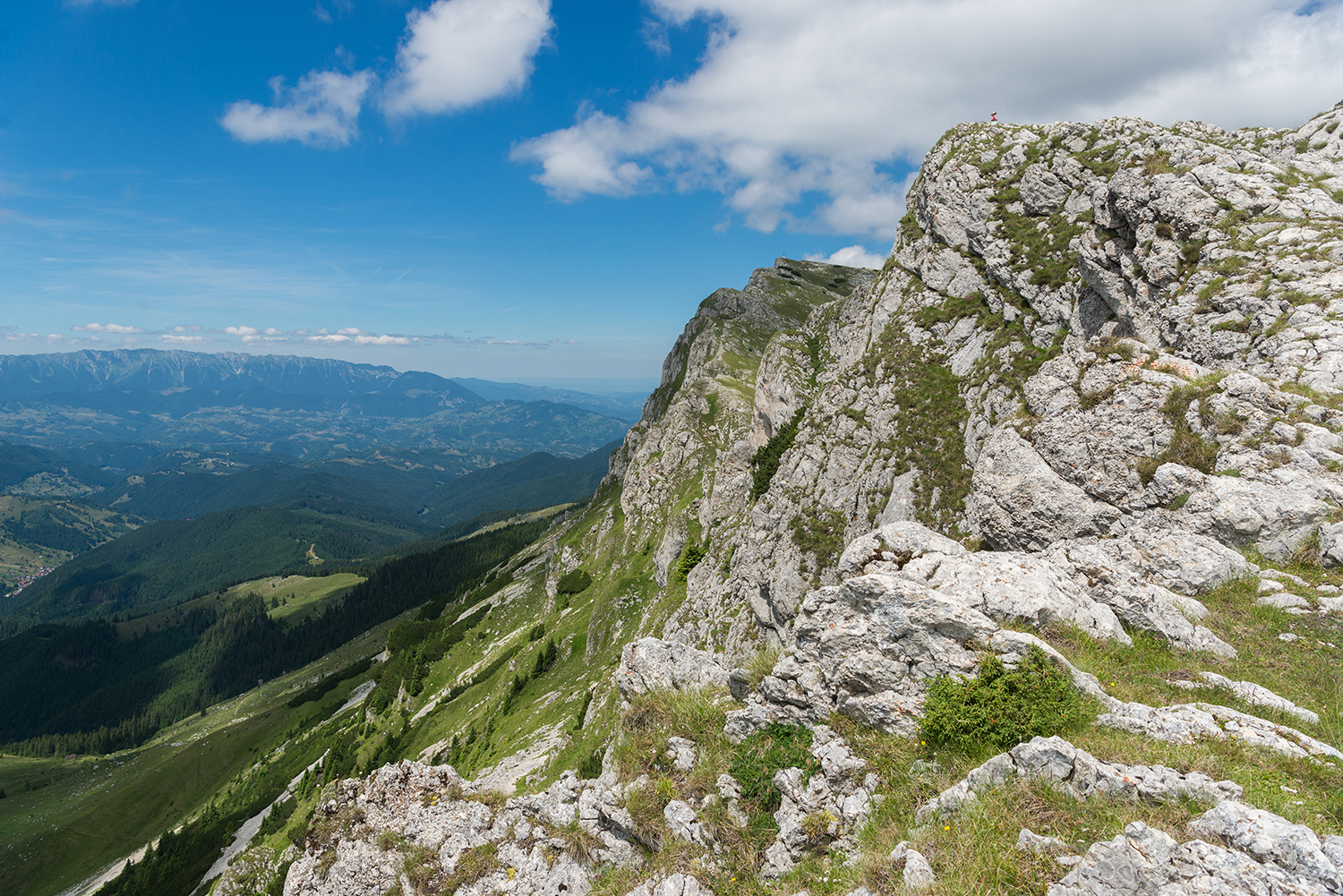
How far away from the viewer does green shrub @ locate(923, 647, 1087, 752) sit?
8742 mm

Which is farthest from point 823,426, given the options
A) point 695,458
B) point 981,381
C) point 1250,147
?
point 695,458

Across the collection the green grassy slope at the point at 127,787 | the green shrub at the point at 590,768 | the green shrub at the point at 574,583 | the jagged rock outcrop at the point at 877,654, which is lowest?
the green grassy slope at the point at 127,787

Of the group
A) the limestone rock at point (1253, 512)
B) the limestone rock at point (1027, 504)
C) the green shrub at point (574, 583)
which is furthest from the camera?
the green shrub at point (574, 583)

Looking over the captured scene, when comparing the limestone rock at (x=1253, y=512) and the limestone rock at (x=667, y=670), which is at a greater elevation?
the limestone rock at (x=1253, y=512)

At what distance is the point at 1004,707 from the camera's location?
8.93m

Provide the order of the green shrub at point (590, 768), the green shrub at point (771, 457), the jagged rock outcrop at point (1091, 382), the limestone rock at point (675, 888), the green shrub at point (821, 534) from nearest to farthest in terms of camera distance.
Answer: the limestone rock at point (675, 888)
the jagged rock outcrop at point (1091, 382)
the green shrub at point (590, 768)
the green shrub at point (821, 534)
the green shrub at point (771, 457)

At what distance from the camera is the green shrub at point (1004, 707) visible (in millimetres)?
8742

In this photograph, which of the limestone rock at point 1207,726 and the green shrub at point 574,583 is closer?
the limestone rock at point 1207,726

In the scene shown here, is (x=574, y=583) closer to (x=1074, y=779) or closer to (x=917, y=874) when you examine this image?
(x=917, y=874)

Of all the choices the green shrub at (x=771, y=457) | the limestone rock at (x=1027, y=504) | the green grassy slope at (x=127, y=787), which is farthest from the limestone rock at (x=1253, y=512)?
the green grassy slope at (x=127, y=787)

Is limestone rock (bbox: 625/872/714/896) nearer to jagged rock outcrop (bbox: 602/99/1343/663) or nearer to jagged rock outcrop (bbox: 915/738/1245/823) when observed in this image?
jagged rock outcrop (bbox: 915/738/1245/823)

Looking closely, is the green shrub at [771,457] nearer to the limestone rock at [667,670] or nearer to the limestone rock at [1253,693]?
the limestone rock at [667,670]

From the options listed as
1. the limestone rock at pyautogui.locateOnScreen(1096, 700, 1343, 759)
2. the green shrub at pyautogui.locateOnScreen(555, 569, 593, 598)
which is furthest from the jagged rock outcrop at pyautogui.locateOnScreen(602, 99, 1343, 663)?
the green shrub at pyautogui.locateOnScreen(555, 569, 593, 598)

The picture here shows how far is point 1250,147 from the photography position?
27.0 meters
